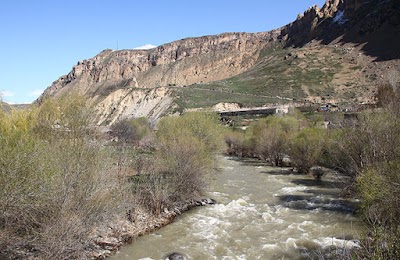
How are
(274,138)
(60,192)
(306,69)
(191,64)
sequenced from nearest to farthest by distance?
1. (60,192)
2. (274,138)
3. (306,69)
4. (191,64)

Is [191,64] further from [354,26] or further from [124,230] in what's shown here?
[124,230]

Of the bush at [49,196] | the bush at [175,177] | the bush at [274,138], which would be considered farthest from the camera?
the bush at [274,138]

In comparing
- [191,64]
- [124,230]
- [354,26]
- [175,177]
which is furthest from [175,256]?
[191,64]

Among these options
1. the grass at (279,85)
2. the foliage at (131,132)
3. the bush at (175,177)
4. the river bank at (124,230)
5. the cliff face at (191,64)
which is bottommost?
the river bank at (124,230)

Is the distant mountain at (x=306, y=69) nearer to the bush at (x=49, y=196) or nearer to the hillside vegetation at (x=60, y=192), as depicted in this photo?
the hillside vegetation at (x=60, y=192)

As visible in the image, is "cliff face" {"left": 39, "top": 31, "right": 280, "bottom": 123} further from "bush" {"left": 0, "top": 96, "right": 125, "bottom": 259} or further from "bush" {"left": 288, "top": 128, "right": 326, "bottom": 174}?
"bush" {"left": 0, "top": 96, "right": 125, "bottom": 259}

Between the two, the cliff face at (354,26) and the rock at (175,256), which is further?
the cliff face at (354,26)

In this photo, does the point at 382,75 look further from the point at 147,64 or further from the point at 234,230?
the point at 147,64

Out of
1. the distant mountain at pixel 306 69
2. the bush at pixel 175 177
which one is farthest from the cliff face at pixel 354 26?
the bush at pixel 175 177

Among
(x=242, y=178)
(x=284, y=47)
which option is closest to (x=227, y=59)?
(x=284, y=47)

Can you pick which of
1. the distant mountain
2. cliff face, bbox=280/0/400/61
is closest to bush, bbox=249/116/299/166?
the distant mountain

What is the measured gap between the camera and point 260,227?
56.3 feet

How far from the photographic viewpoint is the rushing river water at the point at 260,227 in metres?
14.1

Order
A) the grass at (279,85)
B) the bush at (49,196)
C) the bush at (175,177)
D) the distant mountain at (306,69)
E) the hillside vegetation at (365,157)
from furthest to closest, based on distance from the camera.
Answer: the grass at (279,85), the distant mountain at (306,69), the bush at (175,177), the bush at (49,196), the hillside vegetation at (365,157)
